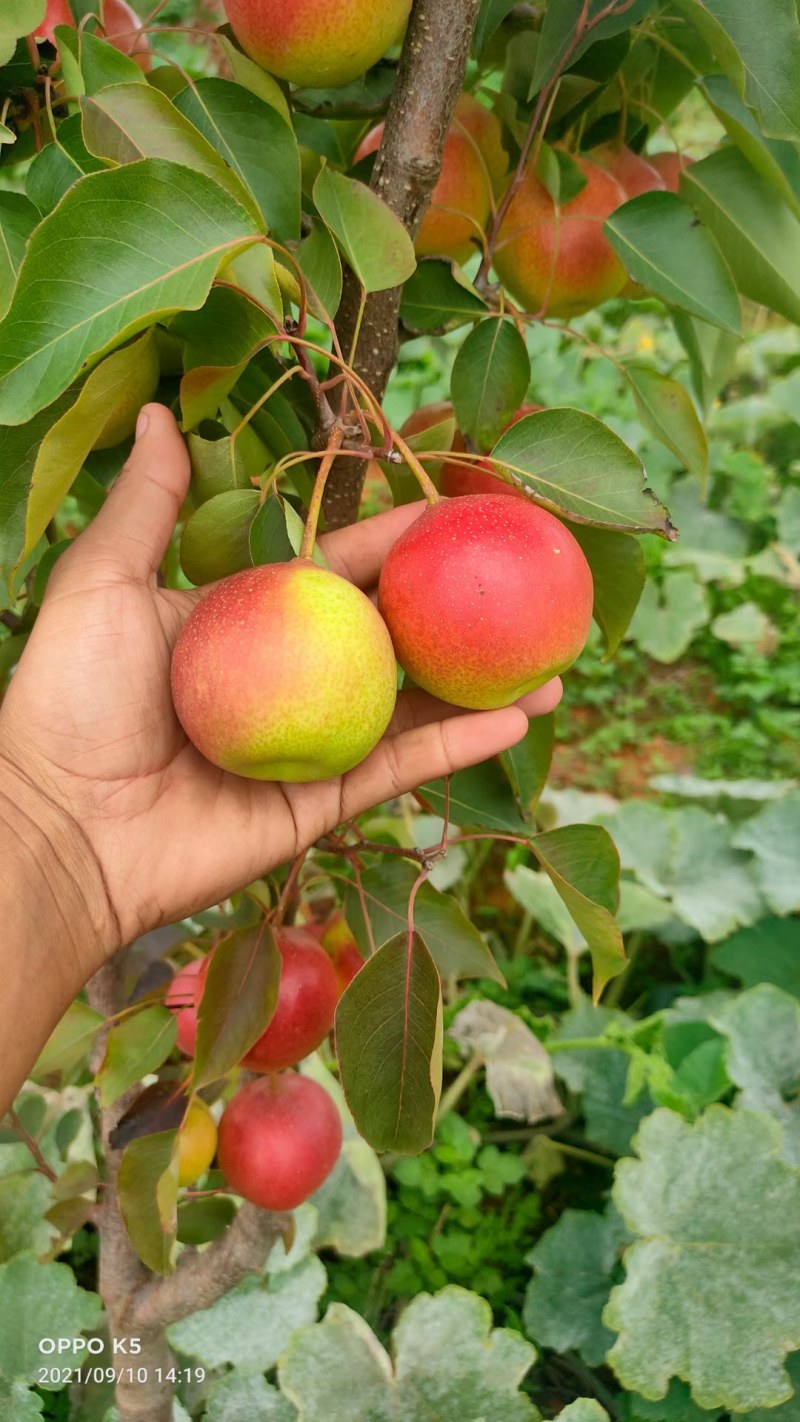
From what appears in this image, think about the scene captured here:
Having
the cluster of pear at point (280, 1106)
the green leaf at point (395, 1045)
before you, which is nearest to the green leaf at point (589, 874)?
the green leaf at point (395, 1045)

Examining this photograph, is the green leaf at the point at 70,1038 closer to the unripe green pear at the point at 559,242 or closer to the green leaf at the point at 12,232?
the green leaf at the point at 12,232

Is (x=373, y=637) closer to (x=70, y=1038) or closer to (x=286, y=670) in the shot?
(x=286, y=670)

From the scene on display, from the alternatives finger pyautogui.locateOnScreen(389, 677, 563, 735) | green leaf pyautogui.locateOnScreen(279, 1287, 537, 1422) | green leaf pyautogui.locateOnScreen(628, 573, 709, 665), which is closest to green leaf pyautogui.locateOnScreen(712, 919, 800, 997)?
green leaf pyautogui.locateOnScreen(279, 1287, 537, 1422)

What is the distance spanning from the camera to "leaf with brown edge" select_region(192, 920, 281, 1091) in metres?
0.77

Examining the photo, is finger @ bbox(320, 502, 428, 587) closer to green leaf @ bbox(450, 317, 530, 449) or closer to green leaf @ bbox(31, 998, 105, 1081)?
green leaf @ bbox(450, 317, 530, 449)

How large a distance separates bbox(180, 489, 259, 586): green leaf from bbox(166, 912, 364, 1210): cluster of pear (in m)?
0.32

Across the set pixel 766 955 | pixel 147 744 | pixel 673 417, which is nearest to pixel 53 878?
pixel 147 744

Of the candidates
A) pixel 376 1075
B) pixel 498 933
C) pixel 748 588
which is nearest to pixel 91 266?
pixel 376 1075

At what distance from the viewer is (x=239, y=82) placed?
733mm

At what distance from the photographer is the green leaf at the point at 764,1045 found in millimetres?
1436

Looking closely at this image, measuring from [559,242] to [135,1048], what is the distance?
0.72 m

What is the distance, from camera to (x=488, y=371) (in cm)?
81

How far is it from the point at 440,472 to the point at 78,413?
0.97 ft

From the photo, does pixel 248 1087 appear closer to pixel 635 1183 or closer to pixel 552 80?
pixel 635 1183
